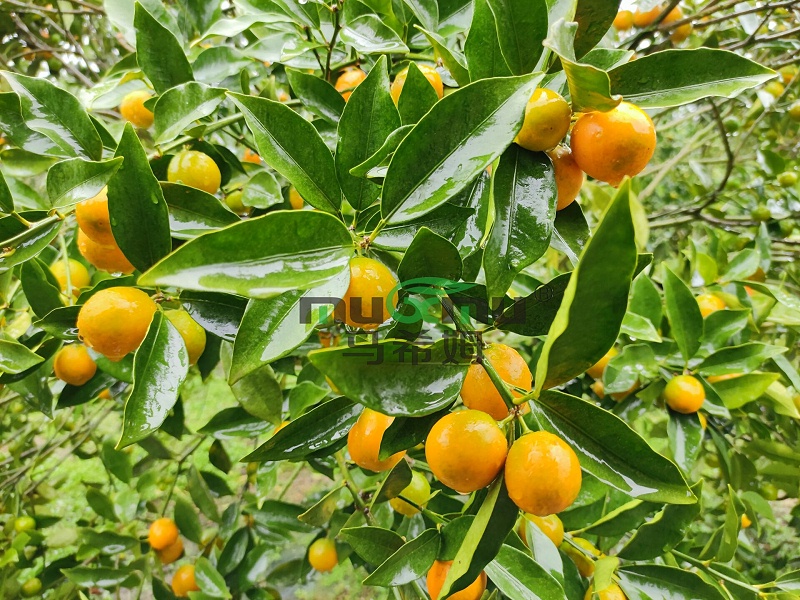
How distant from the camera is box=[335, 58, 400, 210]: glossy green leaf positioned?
543mm

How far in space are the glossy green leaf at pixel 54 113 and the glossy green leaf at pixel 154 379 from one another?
0.27 m

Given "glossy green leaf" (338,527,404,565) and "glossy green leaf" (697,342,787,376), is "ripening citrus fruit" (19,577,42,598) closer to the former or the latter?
"glossy green leaf" (338,527,404,565)

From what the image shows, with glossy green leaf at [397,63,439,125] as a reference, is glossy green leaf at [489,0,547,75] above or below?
above

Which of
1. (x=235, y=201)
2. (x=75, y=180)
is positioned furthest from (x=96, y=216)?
(x=235, y=201)

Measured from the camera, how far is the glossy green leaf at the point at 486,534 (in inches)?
16.8

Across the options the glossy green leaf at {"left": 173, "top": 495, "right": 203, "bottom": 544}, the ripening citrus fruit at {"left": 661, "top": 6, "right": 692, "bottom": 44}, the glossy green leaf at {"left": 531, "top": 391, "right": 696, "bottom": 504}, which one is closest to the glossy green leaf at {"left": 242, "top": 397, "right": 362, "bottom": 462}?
the glossy green leaf at {"left": 531, "top": 391, "right": 696, "bottom": 504}

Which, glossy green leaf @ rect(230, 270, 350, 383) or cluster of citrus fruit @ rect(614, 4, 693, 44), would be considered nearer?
glossy green leaf @ rect(230, 270, 350, 383)

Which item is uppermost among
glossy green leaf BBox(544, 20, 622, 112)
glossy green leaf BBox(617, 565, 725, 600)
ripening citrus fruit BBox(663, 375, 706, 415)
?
glossy green leaf BBox(544, 20, 622, 112)

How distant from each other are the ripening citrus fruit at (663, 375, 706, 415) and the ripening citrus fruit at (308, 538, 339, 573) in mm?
795

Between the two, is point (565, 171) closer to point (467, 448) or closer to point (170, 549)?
point (467, 448)

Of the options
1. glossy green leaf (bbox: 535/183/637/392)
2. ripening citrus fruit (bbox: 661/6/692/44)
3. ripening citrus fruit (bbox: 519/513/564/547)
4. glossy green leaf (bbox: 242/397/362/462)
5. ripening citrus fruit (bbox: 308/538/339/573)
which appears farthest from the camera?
ripening citrus fruit (bbox: 661/6/692/44)

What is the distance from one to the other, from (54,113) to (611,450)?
0.74 metres

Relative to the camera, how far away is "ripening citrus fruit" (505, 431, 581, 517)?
15.9 inches

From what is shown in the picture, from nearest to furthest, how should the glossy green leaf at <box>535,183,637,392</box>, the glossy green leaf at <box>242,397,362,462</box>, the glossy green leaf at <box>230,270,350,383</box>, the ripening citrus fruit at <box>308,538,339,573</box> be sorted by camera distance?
the glossy green leaf at <box>535,183,637,392</box> → the glossy green leaf at <box>230,270,350,383</box> → the glossy green leaf at <box>242,397,362,462</box> → the ripening citrus fruit at <box>308,538,339,573</box>
